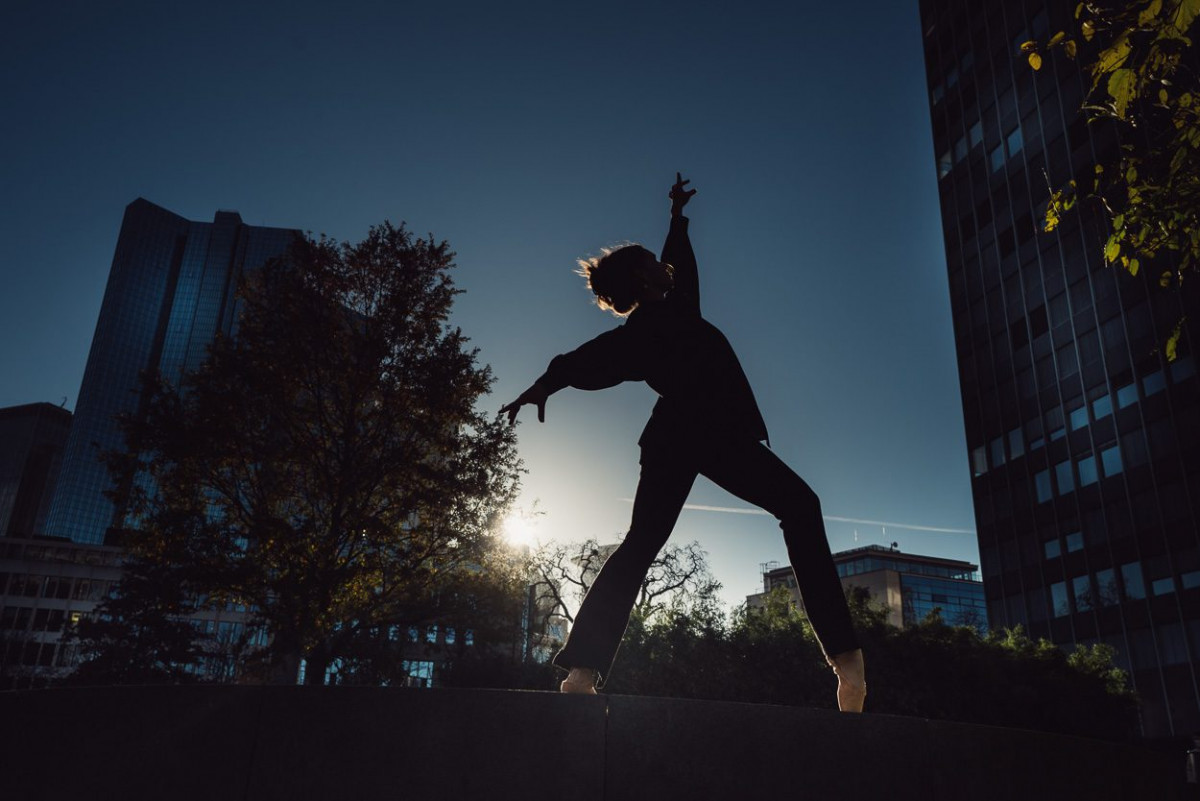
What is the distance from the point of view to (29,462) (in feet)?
589

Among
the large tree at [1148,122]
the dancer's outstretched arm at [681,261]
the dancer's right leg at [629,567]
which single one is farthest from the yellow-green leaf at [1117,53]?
the dancer's right leg at [629,567]

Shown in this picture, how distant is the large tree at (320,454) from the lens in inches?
563

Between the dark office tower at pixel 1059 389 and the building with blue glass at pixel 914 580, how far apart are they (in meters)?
54.5

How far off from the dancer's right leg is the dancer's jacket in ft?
0.60

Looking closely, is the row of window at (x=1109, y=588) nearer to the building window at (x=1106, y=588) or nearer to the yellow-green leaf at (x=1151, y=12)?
the building window at (x=1106, y=588)

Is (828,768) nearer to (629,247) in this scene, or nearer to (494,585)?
(629,247)

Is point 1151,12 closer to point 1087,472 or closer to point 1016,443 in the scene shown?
point 1087,472

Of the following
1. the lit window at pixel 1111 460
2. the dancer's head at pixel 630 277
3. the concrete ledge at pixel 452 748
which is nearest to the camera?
the concrete ledge at pixel 452 748

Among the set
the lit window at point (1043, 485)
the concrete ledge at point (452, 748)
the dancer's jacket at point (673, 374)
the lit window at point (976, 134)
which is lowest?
the concrete ledge at point (452, 748)

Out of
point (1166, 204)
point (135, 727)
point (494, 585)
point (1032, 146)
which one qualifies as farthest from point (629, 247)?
point (1032, 146)

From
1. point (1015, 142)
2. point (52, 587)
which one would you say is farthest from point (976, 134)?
point (52, 587)

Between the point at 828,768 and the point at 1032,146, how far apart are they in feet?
200

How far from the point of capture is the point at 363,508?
14672mm

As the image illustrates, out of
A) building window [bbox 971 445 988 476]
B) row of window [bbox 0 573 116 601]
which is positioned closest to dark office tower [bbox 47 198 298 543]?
row of window [bbox 0 573 116 601]
